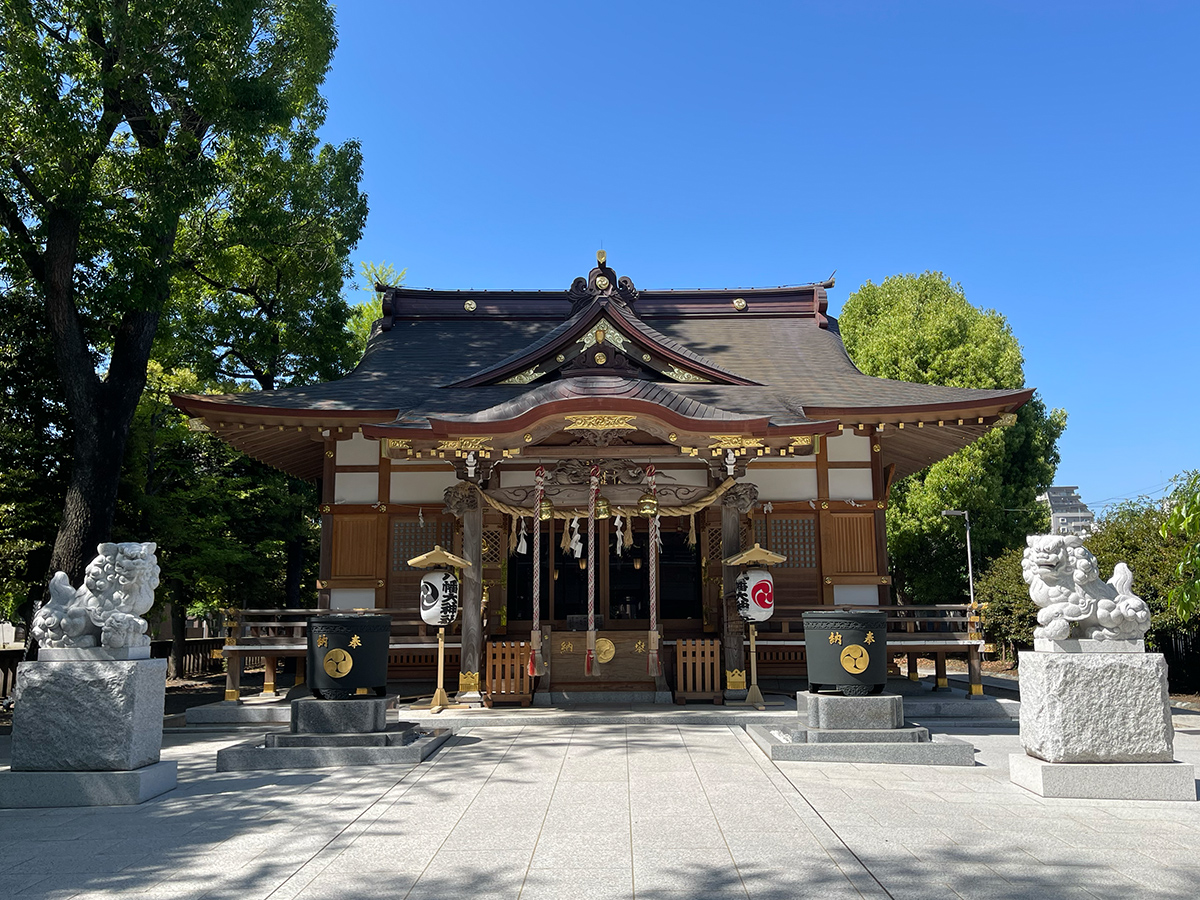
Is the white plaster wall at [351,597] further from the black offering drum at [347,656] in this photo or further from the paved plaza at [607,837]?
the paved plaza at [607,837]

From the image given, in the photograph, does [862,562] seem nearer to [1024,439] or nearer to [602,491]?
[602,491]

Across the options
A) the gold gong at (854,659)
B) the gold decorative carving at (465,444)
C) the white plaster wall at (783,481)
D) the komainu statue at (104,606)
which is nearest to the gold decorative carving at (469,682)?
the gold decorative carving at (465,444)

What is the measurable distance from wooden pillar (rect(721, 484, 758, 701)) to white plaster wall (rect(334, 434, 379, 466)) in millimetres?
5976

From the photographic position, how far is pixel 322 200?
18781 mm

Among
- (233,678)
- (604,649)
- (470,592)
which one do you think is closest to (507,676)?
(470,592)

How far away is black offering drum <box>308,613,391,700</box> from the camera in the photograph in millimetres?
8406

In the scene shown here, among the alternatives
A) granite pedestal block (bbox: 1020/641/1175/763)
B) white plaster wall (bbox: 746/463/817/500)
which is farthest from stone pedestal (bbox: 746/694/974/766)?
white plaster wall (bbox: 746/463/817/500)

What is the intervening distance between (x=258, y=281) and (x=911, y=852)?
19.2 meters

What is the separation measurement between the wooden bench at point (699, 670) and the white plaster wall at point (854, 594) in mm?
2809

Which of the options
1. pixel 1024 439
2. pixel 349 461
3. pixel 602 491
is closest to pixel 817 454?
pixel 602 491

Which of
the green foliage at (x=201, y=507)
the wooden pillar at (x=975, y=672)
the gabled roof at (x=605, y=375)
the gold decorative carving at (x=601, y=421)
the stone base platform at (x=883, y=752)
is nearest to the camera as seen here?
the stone base platform at (x=883, y=752)

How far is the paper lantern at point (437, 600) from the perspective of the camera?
1144 centimetres

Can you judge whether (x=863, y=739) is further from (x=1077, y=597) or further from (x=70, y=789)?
(x=70, y=789)

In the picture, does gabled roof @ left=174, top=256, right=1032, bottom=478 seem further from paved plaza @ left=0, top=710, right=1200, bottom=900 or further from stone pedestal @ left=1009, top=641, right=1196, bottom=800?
stone pedestal @ left=1009, top=641, right=1196, bottom=800
